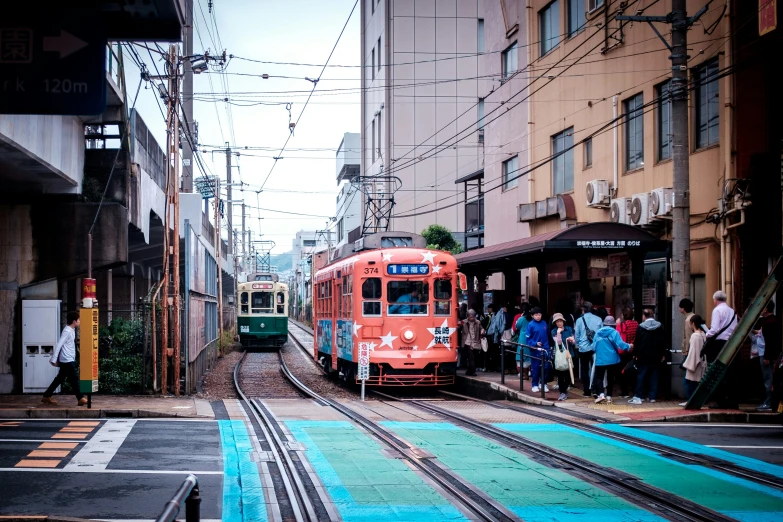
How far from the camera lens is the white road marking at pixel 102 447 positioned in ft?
35.3

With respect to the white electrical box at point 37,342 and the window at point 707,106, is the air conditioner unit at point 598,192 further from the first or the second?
the white electrical box at point 37,342

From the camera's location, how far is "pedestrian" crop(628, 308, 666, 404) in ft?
54.5

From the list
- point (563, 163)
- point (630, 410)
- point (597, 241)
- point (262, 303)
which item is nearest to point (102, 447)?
point (630, 410)

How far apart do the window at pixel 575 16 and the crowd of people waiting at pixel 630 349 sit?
7.91m

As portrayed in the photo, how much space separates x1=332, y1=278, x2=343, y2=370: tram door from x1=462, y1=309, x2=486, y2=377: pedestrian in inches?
127

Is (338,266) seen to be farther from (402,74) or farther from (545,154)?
(402,74)

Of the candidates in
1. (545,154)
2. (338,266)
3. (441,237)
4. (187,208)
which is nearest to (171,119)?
(338,266)

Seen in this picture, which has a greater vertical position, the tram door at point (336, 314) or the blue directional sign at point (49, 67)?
the blue directional sign at point (49, 67)

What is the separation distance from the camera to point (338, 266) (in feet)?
81.0

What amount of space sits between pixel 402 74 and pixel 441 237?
12391mm

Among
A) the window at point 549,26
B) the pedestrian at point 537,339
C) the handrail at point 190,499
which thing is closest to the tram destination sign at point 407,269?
the pedestrian at point 537,339

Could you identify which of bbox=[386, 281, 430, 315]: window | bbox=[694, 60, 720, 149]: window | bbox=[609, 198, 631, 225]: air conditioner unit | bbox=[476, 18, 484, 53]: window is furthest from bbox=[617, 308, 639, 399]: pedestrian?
bbox=[476, 18, 484, 53]: window

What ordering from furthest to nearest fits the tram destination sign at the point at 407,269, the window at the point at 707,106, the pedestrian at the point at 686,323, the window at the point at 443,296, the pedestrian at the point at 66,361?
the window at the point at 443,296
the tram destination sign at the point at 407,269
the window at the point at 707,106
the pedestrian at the point at 66,361
the pedestrian at the point at 686,323

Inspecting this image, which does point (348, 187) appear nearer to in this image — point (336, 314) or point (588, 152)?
point (336, 314)
